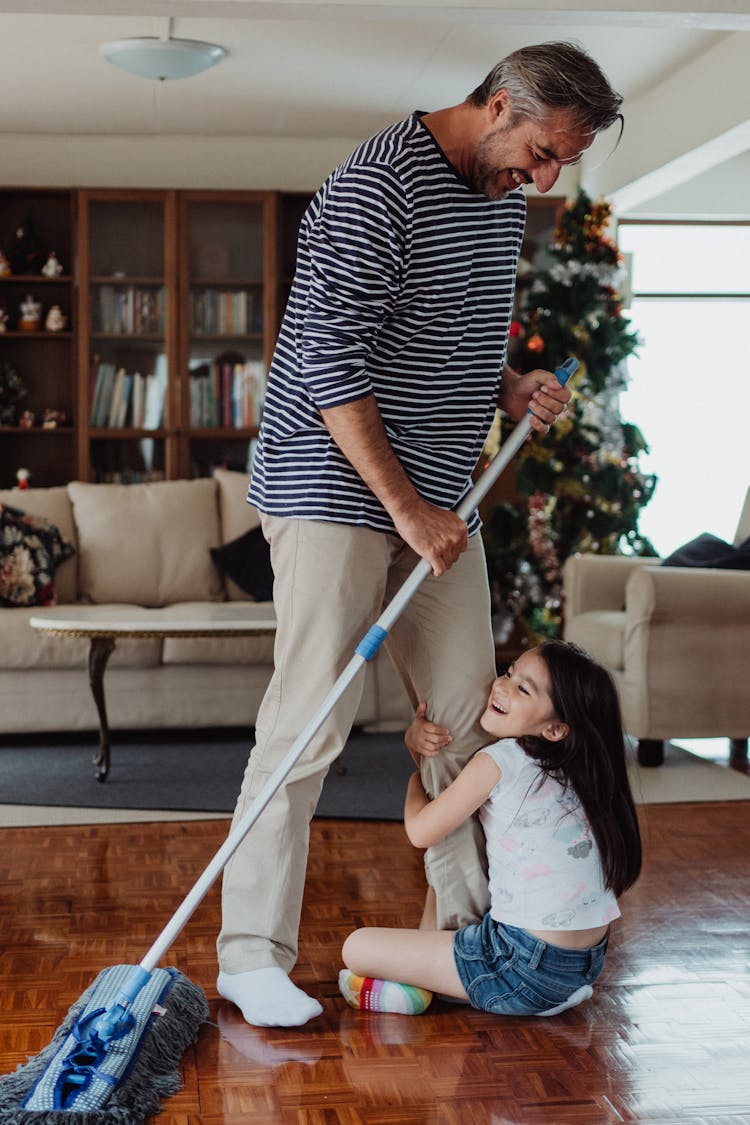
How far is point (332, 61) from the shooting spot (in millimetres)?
5195

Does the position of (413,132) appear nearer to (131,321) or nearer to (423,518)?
(423,518)

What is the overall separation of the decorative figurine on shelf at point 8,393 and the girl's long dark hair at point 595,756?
4859mm

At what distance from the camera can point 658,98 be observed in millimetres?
5652

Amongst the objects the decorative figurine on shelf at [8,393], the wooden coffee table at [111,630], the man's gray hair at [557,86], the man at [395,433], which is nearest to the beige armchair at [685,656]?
the wooden coffee table at [111,630]

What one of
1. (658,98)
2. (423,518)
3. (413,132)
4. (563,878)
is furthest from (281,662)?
(658,98)

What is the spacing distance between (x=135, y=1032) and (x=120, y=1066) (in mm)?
63

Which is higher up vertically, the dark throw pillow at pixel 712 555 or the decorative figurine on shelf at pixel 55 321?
the decorative figurine on shelf at pixel 55 321

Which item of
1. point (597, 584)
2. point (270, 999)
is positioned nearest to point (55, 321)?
point (597, 584)

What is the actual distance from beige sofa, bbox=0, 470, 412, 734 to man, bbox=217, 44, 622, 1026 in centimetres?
239

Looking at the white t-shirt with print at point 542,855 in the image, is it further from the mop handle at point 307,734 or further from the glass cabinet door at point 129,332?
the glass cabinet door at point 129,332

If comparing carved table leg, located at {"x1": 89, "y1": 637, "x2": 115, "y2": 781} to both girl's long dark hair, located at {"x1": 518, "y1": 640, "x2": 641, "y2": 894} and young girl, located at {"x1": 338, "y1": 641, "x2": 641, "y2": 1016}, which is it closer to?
young girl, located at {"x1": 338, "y1": 641, "x2": 641, "y2": 1016}

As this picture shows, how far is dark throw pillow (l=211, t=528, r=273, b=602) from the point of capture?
4.89 metres

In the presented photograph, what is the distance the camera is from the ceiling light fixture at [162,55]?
4.84 m

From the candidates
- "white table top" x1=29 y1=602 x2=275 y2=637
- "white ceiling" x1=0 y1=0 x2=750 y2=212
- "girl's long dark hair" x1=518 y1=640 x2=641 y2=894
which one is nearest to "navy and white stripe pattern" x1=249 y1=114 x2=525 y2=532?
"girl's long dark hair" x1=518 y1=640 x2=641 y2=894
